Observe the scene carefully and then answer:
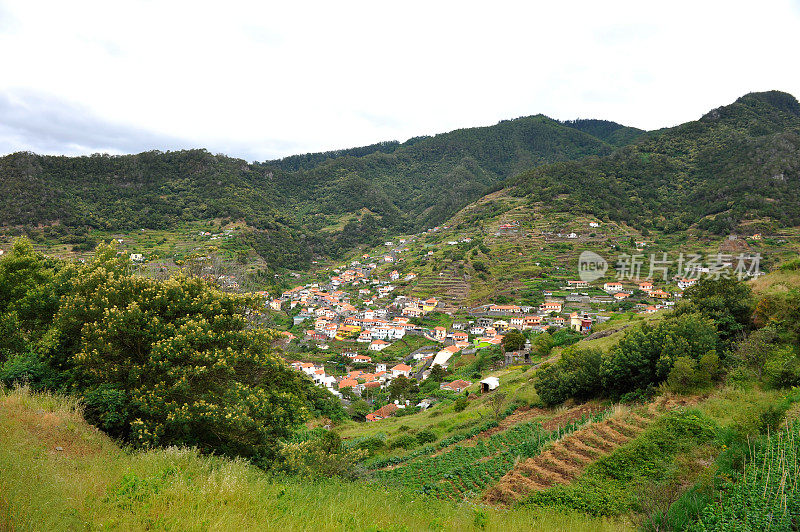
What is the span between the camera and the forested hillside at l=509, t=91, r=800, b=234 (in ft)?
210

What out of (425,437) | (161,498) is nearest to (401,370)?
(425,437)

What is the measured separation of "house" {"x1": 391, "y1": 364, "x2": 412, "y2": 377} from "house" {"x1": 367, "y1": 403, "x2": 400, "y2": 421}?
8.95 meters

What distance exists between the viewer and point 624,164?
9300 cm

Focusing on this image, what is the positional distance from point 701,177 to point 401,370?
84.4 metres

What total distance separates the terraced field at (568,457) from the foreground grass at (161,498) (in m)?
1.94

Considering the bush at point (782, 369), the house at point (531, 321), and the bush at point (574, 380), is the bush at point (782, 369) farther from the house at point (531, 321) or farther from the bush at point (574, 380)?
the house at point (531, 321)

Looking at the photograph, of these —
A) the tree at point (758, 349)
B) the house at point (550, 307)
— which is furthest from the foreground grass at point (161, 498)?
the house at point (550, 307)

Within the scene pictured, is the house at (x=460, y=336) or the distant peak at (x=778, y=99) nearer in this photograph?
the house at (x=460, y=336)

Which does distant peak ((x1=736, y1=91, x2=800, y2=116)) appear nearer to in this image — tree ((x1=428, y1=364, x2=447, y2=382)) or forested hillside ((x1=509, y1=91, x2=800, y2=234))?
forested hillside ((x1=509, y1=91, x2=800, y2=234))

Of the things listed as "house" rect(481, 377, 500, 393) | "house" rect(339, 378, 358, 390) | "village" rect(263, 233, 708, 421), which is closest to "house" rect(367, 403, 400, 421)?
"village" rect(263, 233, 708, 421)

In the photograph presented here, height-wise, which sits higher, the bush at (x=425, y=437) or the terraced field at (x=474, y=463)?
the terraced field at (x=474, y=463)

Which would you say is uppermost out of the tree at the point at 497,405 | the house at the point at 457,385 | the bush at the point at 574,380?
the bush at the point at 574,380

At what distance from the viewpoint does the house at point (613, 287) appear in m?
50.2

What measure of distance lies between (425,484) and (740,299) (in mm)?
12988
